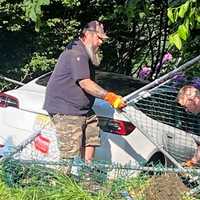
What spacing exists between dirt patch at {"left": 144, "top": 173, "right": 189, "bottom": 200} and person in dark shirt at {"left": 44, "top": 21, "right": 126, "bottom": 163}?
1.18 meters

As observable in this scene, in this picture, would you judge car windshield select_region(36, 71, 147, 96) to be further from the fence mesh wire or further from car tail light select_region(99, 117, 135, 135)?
the fence mesh wire

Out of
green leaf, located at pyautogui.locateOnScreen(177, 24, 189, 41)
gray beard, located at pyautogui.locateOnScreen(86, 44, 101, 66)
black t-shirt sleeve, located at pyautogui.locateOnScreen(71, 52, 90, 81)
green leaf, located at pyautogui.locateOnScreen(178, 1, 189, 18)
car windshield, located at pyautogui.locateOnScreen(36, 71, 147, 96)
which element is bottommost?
car windshield, located at pyautogui.locateOnScreen(36, 71, 147, 96)

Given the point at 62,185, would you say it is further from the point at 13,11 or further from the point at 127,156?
the point at 13,11

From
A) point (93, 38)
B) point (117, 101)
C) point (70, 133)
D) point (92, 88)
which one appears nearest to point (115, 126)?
point (70, 133)

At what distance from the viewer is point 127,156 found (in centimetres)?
679

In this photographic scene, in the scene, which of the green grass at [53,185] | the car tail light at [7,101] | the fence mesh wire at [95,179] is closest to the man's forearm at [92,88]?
the fence mesh wire at [95,179]

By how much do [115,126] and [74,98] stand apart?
60 centimetres

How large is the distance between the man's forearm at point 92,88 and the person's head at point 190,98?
66 cm

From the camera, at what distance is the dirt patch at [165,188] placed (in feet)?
17.3

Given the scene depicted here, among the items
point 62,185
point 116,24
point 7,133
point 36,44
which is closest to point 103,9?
point 116,24

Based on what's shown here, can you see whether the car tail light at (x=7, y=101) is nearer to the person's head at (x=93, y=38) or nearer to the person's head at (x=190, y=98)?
the person's head at (x=93, y=38)

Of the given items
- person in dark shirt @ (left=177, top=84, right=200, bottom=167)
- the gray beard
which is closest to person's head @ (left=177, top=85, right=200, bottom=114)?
person in dark shirt @ (left=177, top=84, right=200, bottom=167)

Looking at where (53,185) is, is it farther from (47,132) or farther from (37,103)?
(37,103)

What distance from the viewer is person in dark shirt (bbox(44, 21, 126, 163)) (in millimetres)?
6297
